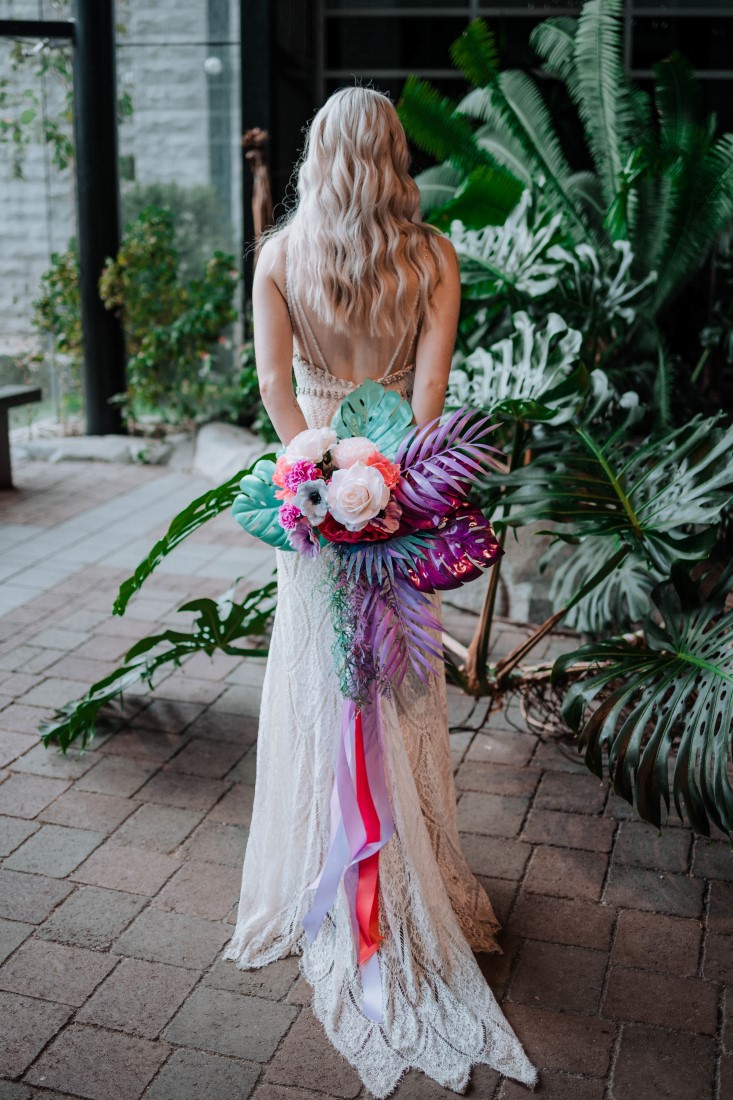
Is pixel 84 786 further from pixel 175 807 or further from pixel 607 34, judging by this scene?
pixel 607 34

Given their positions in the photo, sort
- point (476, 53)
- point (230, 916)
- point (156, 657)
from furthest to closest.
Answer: point (476, 53) < point (156, 657) < point (230, 916)

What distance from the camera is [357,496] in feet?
7.45

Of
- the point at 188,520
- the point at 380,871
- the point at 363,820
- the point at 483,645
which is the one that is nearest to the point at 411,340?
the point at 188,520

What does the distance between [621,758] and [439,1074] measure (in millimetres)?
821

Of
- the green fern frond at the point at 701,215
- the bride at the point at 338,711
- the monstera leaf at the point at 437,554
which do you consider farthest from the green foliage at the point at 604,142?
the monstera leaf at the point at 437,554

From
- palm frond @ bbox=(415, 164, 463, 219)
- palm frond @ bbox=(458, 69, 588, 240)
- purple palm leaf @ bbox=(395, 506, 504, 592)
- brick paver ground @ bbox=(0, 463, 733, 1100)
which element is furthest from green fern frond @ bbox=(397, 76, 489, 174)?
purple palm leaf @ bbox=(395, 506, 504, 592)

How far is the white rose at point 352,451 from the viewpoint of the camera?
235 centimetres

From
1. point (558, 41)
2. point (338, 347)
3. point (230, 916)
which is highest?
point (558, 41)

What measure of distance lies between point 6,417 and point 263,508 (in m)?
4.87

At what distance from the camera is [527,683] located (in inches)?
154

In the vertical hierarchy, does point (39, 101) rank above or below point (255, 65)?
below

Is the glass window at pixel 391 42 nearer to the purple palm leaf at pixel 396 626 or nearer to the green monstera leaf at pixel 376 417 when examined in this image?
the green monstera leaf at pixel 376 417

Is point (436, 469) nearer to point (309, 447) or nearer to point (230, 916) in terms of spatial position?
point (309, 447)

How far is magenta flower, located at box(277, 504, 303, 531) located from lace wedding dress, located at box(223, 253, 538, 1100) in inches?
9.5
